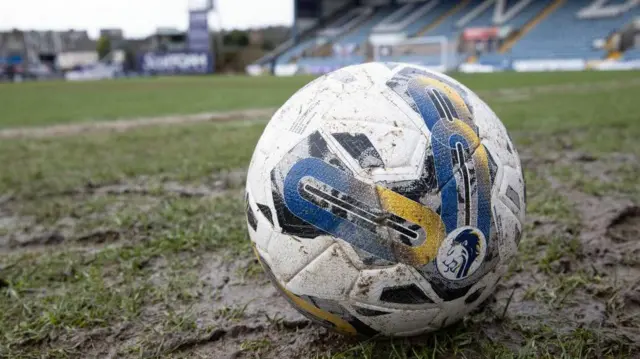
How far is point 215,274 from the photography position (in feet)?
9.62

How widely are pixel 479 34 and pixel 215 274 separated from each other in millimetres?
37744

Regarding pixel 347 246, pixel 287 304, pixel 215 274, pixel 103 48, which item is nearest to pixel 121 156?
pixel 215 274

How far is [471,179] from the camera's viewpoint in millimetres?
1919

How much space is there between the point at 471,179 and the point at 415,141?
0.82ft

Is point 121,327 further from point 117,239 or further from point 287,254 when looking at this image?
point 117,239

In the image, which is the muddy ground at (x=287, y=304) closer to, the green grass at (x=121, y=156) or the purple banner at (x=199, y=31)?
the green grass at (x=121, y=156)

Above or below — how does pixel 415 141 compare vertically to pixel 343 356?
above

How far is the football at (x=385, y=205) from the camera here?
185 cm

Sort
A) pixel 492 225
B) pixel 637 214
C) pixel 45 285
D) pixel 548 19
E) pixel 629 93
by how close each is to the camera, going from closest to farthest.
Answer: pixel 492 225, pixel 45 285, pixel 637 214, pixel 629 93, pixel 548 19

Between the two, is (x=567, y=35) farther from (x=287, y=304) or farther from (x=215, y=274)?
(x=287, y=304)

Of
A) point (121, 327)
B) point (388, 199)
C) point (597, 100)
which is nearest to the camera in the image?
point (388, 199)

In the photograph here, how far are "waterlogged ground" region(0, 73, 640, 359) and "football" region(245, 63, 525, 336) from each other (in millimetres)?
264

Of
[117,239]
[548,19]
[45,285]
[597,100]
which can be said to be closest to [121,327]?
[45,285]

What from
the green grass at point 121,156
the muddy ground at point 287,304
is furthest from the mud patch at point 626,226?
the green grass at point 121,156
